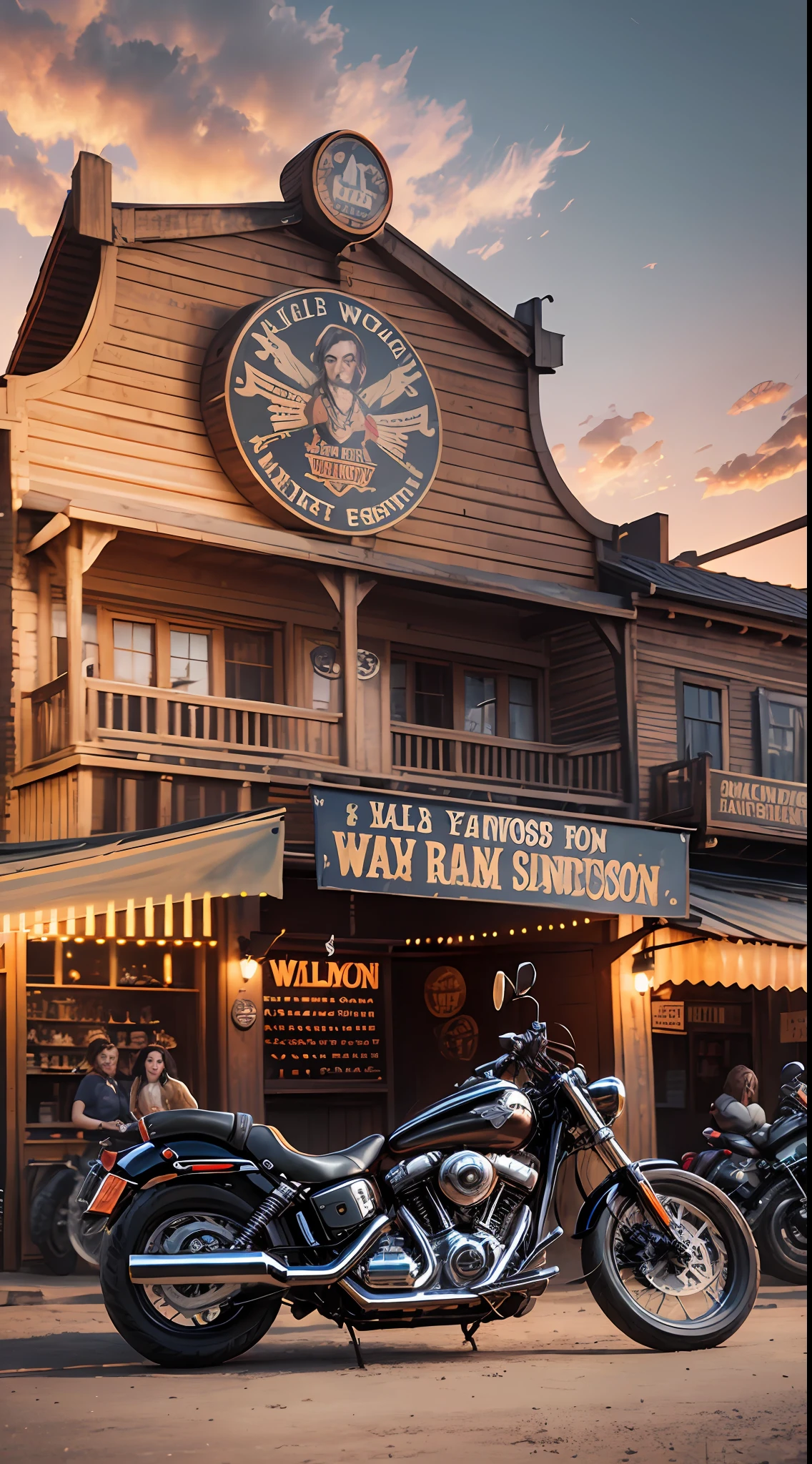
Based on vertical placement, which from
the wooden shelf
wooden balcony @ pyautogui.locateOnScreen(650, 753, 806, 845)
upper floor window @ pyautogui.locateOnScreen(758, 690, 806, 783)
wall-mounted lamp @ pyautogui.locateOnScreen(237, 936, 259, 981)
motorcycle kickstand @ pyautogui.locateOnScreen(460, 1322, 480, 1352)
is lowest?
motorcycle kickstand @ pyautogui.locateOnScreen(460, 1322, 480, 1352)

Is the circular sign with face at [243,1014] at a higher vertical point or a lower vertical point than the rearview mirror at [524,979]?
lower

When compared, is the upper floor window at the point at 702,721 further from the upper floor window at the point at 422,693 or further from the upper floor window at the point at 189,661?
the upper floor window at the point at 189,661

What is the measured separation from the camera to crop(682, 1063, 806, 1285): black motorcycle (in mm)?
10148

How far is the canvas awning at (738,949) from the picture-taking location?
13633 millimetres

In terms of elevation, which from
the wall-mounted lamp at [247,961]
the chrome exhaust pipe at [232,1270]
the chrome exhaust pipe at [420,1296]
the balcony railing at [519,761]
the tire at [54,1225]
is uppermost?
the balcony railing at [519,761]

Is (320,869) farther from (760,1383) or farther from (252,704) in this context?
(760,1383)

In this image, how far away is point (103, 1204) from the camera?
6.39 meters

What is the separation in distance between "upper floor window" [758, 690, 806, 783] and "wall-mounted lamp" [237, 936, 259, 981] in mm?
7675

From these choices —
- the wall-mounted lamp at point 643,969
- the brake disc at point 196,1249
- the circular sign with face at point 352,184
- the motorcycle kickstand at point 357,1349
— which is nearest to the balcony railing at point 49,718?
the circular sign with face at point 352,184

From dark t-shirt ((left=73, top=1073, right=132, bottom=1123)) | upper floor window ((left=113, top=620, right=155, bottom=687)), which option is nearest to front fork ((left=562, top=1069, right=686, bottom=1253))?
dark t-shirt ((left=73, top=1073, right=132, bottom=1123))

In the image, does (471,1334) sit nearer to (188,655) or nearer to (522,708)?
(188,655)

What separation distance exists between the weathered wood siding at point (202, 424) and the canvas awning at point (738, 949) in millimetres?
4003

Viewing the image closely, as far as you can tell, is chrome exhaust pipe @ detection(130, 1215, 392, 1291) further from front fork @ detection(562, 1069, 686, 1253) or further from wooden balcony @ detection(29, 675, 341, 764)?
wooden balcony @ detection(29, 675, 341, 764)

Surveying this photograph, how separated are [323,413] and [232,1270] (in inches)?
374
